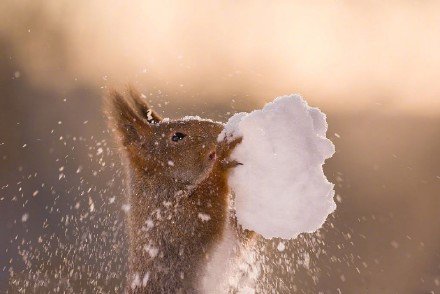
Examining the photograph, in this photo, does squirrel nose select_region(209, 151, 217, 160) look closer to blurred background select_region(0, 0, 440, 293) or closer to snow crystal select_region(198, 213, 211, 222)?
snow crystal select_region(198, 213, 211, 222)

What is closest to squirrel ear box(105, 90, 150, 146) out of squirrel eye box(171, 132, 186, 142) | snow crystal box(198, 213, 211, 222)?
squirrel eye box(171, 132, 186, 142)

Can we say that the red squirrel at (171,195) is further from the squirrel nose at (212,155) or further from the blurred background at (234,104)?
the blurred background at (234,104)

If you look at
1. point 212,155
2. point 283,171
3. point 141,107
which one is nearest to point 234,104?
point 141,107

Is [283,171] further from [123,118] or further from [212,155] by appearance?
[123,118]

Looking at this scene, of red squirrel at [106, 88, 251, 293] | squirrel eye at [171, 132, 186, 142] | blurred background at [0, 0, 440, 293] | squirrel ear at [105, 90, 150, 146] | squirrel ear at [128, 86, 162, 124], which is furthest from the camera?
blurred background at [0, 0, 440, 293]

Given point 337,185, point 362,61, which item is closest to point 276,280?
point 337,185

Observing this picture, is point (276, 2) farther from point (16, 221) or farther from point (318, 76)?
point (16, 221)
